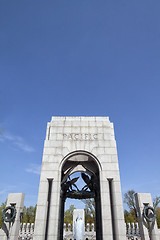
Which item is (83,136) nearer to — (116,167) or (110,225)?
(116,167)

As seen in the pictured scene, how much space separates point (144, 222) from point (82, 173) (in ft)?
23.1

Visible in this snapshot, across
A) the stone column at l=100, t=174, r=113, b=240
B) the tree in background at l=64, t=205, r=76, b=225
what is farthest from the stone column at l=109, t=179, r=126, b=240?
the tree in background at l=64, t=205, r=76, b=225

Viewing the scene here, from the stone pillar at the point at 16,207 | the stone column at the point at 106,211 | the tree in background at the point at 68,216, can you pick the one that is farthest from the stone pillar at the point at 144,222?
the tree in background at the point at 68,216

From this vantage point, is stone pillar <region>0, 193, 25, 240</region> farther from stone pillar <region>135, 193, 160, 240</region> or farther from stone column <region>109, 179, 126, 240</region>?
stone pillar <region>135, 193, 160, 240</region>

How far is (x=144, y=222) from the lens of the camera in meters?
11.7

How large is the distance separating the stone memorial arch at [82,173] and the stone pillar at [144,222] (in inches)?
68.1

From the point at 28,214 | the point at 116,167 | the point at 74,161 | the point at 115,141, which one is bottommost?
the point at 28,214

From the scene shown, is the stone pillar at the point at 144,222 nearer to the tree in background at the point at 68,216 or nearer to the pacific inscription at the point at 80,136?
the pacific inscription at the point at 80,136

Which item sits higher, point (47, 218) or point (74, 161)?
point (74, 161)

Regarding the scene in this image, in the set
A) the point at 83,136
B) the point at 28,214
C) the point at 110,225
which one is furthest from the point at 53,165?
the point at 28,214

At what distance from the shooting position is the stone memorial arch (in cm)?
1106

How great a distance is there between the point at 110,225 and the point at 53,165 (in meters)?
5.84

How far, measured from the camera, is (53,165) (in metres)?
12.8

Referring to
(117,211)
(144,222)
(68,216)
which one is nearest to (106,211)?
(117,211)
